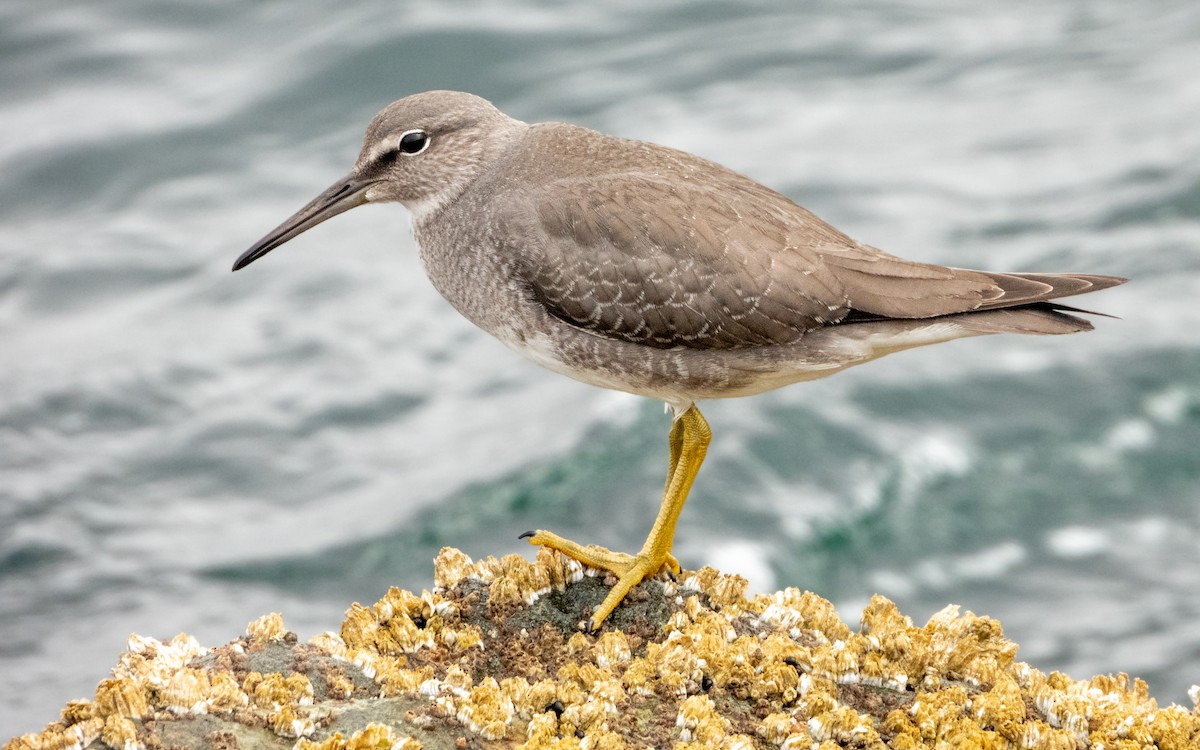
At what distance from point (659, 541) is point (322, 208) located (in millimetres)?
2638

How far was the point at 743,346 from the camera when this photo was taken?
640 centimetres

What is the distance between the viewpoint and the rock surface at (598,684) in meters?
4.59

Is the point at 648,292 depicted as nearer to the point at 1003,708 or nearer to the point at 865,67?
the point at 1003,708

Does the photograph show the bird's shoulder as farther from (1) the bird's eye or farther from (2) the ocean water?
(2) the ocean water

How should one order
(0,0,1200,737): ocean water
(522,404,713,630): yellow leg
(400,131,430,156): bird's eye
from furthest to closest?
(0,0,1200,737): ocean water < (400,131,430,156): bird's eye < (522,404,713,630): yellow leg

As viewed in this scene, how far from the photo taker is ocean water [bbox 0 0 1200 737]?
1066 cm

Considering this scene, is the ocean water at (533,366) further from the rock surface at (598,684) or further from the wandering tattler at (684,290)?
the rock surface at (598,684)

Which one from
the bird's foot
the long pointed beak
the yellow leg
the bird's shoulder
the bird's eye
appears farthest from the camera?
the long pointed beak

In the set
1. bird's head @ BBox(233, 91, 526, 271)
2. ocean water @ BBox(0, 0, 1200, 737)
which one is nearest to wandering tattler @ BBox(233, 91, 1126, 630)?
bird's head @ BBox(233, 91, 526, 271)

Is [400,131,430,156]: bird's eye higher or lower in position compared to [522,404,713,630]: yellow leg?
higher

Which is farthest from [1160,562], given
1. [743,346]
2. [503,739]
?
[503,739]

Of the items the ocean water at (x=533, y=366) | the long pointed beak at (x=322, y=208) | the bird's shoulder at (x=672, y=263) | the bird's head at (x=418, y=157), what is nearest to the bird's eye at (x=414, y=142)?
the bird's head at (x=418, y=157)

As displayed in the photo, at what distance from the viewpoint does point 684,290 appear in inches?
250

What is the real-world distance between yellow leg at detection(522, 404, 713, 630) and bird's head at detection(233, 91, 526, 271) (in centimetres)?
179
